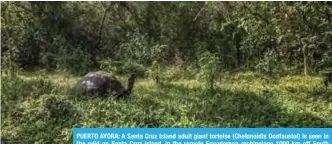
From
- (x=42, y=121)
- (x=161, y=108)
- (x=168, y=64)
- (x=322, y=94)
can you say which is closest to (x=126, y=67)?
(x=168, y=64)

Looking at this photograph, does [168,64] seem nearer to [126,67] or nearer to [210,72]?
[126,67]

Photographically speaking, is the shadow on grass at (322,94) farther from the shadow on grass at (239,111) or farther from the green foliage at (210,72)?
the green foliage at (210,72)

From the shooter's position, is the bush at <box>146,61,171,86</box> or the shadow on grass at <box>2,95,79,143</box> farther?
the bush at <box>146,61,171,86</box>

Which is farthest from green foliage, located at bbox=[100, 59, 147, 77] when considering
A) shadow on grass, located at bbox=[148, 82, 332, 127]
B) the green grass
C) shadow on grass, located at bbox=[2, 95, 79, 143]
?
shadow on grass, located at bbox=[2, 95, 79, 143]

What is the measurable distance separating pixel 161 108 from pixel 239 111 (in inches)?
51.1

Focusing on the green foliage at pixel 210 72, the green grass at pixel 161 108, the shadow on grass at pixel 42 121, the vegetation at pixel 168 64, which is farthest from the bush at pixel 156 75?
the shadow on grass at pixel 42 121

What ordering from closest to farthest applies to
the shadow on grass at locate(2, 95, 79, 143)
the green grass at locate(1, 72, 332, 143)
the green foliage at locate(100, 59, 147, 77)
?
1. the shadow on grass at locate(2, 95, 79, 143)
2. the green grass at locate(1, 72, 332, 143)
3. the green foliage at locate(100, 59, 147, 77)

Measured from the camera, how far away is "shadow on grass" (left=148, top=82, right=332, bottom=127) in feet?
26.0

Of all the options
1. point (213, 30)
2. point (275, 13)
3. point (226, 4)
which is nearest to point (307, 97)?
point (275, 13)

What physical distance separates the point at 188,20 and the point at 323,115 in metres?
5.99

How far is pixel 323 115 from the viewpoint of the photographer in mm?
8234

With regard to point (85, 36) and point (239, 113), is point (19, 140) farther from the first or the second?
point (85, 36)

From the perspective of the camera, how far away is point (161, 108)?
8523 millimetres

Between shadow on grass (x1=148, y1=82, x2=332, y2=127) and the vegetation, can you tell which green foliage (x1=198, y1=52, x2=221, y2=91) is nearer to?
the vegetation
